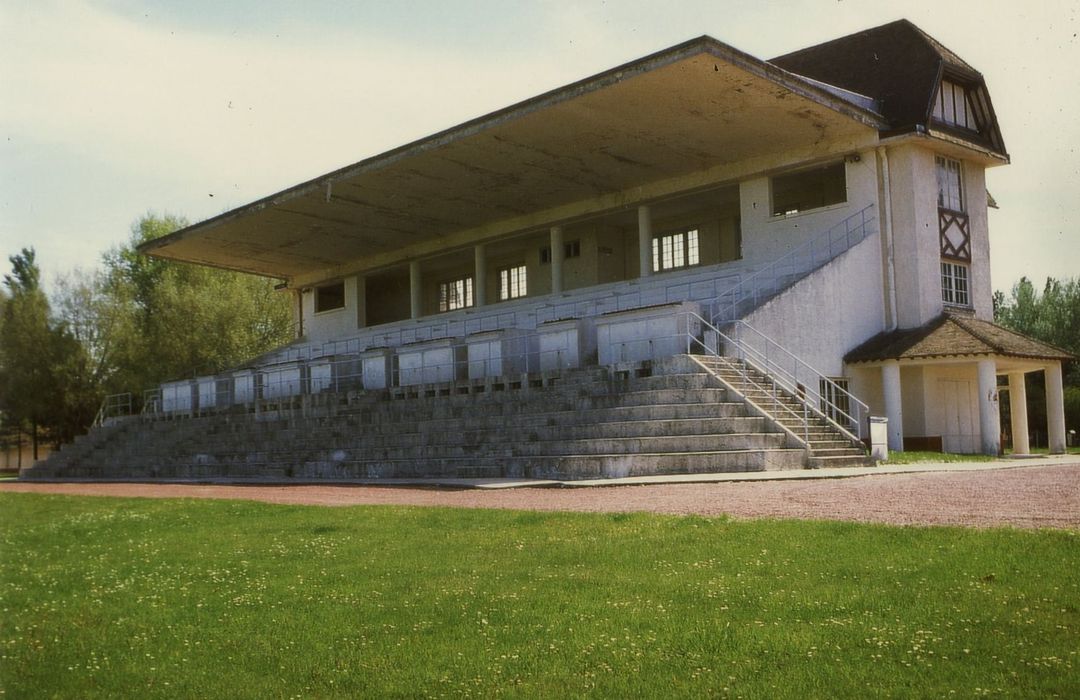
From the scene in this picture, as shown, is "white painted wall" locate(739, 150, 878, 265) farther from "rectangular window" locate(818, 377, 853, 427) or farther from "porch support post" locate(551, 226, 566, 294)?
"porch support post" locate(551, 226, 566, 294)

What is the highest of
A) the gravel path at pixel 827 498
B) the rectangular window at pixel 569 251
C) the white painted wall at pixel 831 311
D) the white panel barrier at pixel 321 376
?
the rectangular window at pixel 569 251

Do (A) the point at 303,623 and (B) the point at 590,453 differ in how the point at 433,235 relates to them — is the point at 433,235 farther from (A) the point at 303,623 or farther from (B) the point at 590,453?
(A) the point at 303,623

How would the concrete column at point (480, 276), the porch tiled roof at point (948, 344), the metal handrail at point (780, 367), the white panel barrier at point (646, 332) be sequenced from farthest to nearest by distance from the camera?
the concrete column at point (480, 276) → the porch tiled roof at point (948, 344) → the white panel barrier at point (646, 332) → the metal handrail at point (780, 367)

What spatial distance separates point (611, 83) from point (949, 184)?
12.7m

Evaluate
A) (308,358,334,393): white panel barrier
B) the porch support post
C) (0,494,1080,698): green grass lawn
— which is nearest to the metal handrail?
the porch support post

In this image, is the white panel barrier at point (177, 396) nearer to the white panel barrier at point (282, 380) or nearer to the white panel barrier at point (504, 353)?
the white panel barrier at point (282, 380)

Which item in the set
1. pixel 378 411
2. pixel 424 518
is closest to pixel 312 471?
pixel 378 411

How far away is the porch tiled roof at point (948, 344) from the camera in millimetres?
28047

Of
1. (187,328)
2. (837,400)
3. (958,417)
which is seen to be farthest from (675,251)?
(187,328)

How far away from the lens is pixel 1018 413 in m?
32.0

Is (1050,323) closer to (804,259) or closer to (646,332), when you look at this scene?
(804,259)

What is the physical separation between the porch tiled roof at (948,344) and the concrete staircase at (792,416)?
5.63 metres

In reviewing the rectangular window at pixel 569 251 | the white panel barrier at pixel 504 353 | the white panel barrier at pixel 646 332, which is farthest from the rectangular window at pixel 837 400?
the rectangular window at pixel 569 251

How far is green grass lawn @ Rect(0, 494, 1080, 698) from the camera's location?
5.39 meters
